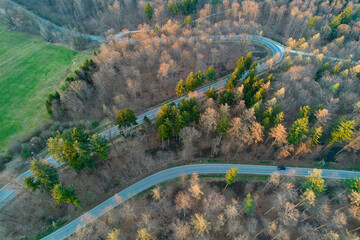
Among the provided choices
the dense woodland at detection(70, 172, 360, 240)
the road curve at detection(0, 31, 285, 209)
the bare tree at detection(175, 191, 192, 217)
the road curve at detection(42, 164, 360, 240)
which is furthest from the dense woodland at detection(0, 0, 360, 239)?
the road curve at detection(0, 31, 285, 209)

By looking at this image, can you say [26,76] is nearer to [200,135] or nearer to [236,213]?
[200,135]

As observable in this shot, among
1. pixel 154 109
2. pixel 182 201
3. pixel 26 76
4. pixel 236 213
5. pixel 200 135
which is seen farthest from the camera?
pixel 26 76

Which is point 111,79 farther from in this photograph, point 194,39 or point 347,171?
point 347,171

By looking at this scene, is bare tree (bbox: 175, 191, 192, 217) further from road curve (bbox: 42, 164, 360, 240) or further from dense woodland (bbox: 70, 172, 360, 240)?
road curve (bbox: 42, 164, 360, 240)

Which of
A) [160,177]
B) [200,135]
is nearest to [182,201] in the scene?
[160,177]

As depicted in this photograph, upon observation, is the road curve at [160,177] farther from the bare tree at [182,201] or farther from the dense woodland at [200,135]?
the bare tree at [182,201]

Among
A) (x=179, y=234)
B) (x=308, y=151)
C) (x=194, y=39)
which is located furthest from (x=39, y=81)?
(x=308, y=151)
